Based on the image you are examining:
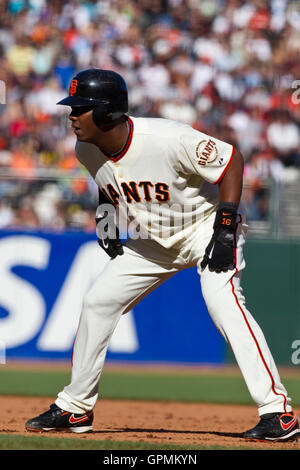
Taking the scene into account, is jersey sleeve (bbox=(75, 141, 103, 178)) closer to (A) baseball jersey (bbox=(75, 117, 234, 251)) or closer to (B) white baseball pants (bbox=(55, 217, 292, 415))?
(A) baseball jersey (bbox=(75, 117, 234, 251))

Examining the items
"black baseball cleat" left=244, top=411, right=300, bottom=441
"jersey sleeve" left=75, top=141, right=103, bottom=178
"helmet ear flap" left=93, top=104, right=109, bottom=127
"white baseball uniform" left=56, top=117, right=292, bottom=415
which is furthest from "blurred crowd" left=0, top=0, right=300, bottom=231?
"black baseball cleat" left=244, top=411, right=300, bottom=441

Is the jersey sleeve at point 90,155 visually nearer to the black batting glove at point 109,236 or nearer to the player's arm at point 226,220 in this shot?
the black batting glove at point 109,236

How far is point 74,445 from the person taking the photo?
441 centimetres

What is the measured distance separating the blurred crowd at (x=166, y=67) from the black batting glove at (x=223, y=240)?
5.99 meters

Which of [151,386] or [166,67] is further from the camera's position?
[166,67]

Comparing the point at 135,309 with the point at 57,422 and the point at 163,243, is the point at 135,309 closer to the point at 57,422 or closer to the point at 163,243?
the point at 57,422

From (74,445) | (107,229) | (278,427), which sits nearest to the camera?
(74,445)

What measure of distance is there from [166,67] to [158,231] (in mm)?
7845

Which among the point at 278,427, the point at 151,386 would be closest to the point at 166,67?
the point at 151,386

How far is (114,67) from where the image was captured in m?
12.4

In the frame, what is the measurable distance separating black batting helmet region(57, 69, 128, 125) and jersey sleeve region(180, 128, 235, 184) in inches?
18.0

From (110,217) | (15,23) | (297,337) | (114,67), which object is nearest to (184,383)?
(297,337)

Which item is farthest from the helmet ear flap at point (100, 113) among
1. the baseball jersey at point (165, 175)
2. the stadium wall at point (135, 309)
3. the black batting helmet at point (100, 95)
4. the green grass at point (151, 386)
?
the stadium wall at point (135, 309)
